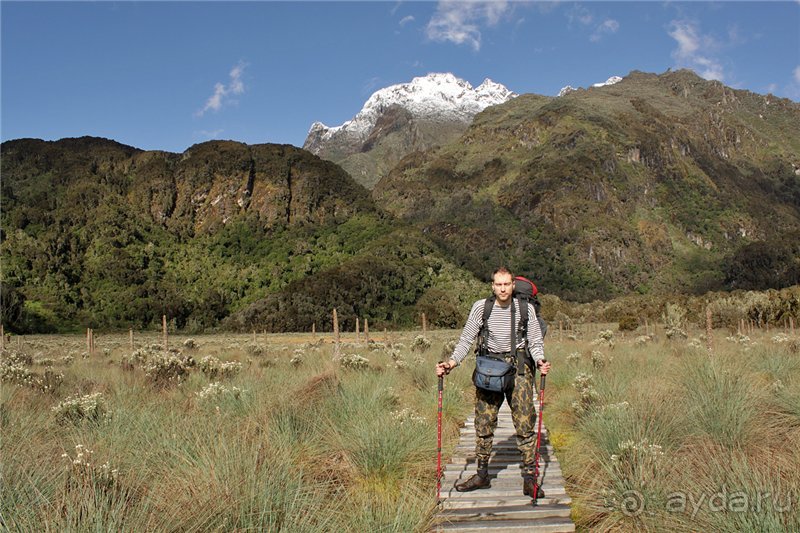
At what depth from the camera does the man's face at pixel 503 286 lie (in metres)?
5.30

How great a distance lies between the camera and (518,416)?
17.5ft

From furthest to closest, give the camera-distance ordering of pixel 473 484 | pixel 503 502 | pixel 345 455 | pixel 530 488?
pixel 345 455, pixel 473 484, pixel 530 488, pixel 503 502

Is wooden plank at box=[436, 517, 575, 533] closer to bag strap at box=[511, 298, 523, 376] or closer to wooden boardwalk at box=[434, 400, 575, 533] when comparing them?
wooden boardwalk at box=[434, 400, 575, 533]

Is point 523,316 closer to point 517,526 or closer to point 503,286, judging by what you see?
point 503,286

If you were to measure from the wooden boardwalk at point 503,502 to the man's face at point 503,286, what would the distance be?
1.91 meters

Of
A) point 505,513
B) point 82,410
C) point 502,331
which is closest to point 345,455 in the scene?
point 505,513

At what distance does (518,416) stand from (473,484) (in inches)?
31.8

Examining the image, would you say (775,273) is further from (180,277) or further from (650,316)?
(180,277)

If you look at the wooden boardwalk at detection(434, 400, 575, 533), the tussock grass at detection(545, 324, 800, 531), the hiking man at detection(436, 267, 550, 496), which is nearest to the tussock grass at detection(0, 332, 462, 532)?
the wooden boardwalk at detection(434, 400, 575, 533)

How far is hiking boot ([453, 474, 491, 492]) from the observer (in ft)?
17.1

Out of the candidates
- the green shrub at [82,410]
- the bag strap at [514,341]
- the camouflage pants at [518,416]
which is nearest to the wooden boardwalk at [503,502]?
the camouflage pants at [518,416]

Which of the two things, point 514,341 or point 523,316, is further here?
point 523,316

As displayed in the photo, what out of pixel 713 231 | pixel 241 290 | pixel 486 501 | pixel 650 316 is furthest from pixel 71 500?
pixel 713 231

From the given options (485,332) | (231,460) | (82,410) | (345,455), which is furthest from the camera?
(82,410)
